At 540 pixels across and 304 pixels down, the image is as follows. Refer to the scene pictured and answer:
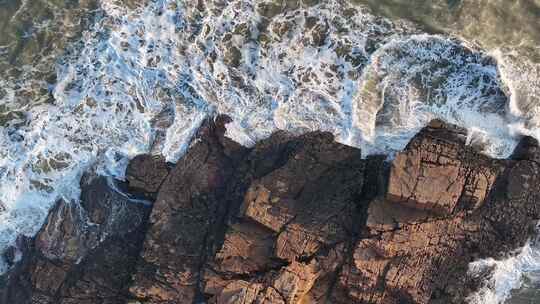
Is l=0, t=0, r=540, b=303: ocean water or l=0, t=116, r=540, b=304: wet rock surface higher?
l=0, t=0, r=540, b=303: ocean water

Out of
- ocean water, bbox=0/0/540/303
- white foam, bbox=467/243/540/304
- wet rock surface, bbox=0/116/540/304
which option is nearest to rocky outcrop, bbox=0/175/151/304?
wet rock surface, bbox=0/116/540/304

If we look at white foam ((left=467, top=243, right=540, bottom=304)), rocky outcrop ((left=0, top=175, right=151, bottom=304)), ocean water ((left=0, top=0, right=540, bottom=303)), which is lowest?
rocky outcrop ((left=0, top=175, right=151, bottom=304))

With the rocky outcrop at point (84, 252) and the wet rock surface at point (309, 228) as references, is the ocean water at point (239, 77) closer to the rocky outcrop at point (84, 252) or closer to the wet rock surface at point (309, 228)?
the rocky outcrop at point (84, 252)

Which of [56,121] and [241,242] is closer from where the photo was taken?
[241,242]

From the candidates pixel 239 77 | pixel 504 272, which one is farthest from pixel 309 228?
pixel 239 77

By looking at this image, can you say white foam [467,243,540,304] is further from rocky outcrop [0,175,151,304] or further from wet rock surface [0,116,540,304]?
rocky outcrop [0,175,151,304]

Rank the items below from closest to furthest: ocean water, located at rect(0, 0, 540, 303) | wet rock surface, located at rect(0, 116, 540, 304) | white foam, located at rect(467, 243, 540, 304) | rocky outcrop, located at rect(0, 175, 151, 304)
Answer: wet rock surface, located at rect(0, 116, 540, 304), white foam, located at rect(467, 243, 540, 304), rocky outcrop, located at rect(0, 175, 151, 304), ocean water, located at rect(0, 0, 540, 303)

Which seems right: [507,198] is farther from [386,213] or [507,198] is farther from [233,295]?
[233,295]

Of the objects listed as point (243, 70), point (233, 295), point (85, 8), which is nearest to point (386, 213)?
point (233, 295)

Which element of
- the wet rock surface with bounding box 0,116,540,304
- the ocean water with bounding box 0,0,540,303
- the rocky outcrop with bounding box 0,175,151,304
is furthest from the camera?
the ocean water with bounding box 0,0,540,303
